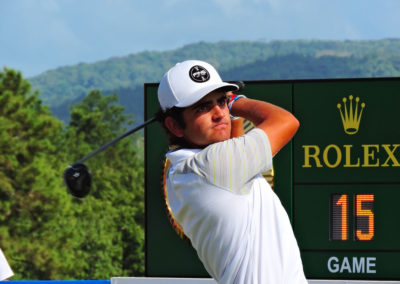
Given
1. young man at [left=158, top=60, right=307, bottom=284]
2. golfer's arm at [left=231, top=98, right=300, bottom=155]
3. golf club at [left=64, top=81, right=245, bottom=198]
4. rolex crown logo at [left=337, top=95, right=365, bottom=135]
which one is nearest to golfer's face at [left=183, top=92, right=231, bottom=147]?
young man at [left=158, top=60, right=307, bottom=284]

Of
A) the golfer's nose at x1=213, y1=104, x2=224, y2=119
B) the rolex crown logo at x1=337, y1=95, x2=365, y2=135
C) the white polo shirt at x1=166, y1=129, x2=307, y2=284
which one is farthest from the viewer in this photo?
the rolex crown logo at x1=337, y1=95, x2=365, y2=135

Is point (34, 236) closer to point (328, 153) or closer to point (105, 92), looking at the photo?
point (328, 153)

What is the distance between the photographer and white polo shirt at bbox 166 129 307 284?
2.88 meters

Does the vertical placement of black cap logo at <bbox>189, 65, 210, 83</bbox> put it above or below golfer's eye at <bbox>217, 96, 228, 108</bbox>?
above

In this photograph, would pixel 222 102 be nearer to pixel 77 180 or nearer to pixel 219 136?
pixel 219 136

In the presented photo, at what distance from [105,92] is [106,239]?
157m

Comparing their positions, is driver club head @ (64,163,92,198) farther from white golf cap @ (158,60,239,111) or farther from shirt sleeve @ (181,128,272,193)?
shirt sleeve @ (181,128,272,193)

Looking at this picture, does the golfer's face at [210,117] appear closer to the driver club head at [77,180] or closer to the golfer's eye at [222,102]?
the golfer's eye at [222,102]

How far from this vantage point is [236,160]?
114 inches

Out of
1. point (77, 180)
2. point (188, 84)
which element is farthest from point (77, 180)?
point (188, 84)

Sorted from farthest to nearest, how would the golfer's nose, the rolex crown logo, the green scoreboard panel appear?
the rolex crown logo
the green scoreboard panel
the golfer's nose

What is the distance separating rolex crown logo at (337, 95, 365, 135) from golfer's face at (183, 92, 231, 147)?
4.88 m

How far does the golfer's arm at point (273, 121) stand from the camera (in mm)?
2955

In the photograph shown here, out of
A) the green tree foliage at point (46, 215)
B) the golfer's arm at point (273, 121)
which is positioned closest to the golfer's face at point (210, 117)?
the golfer's arm at point (273, 121)
